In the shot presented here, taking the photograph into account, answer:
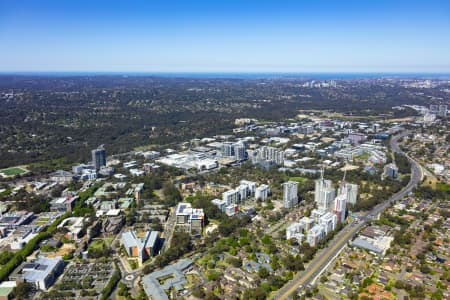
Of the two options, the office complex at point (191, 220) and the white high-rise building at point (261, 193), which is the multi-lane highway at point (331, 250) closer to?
the white high-rise building at point (261, 193)

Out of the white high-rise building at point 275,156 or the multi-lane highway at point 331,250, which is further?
the white high-rise building at point 275,156

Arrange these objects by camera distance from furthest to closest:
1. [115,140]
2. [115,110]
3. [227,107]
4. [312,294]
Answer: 1. [227,107]
2. [115,110]
3. [115,140]
4. [312,294]

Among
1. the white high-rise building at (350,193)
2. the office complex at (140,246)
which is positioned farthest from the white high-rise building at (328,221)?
the office complex at (140,246)

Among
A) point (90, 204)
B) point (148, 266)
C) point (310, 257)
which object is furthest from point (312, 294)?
point (90, 204)

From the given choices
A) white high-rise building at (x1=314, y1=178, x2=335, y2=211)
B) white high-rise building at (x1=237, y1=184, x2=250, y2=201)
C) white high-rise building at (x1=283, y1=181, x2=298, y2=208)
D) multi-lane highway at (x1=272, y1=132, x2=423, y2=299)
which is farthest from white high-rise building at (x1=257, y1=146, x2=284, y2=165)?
multi-lane highway at (x1=272, y1=132, x2=423, y2=299)

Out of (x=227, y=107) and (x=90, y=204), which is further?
(x=227, y=107)

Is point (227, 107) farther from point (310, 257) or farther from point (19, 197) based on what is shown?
point (310, 257)

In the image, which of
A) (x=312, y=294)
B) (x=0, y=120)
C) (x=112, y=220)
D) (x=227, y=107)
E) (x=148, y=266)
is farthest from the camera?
(x=227, y=107)
